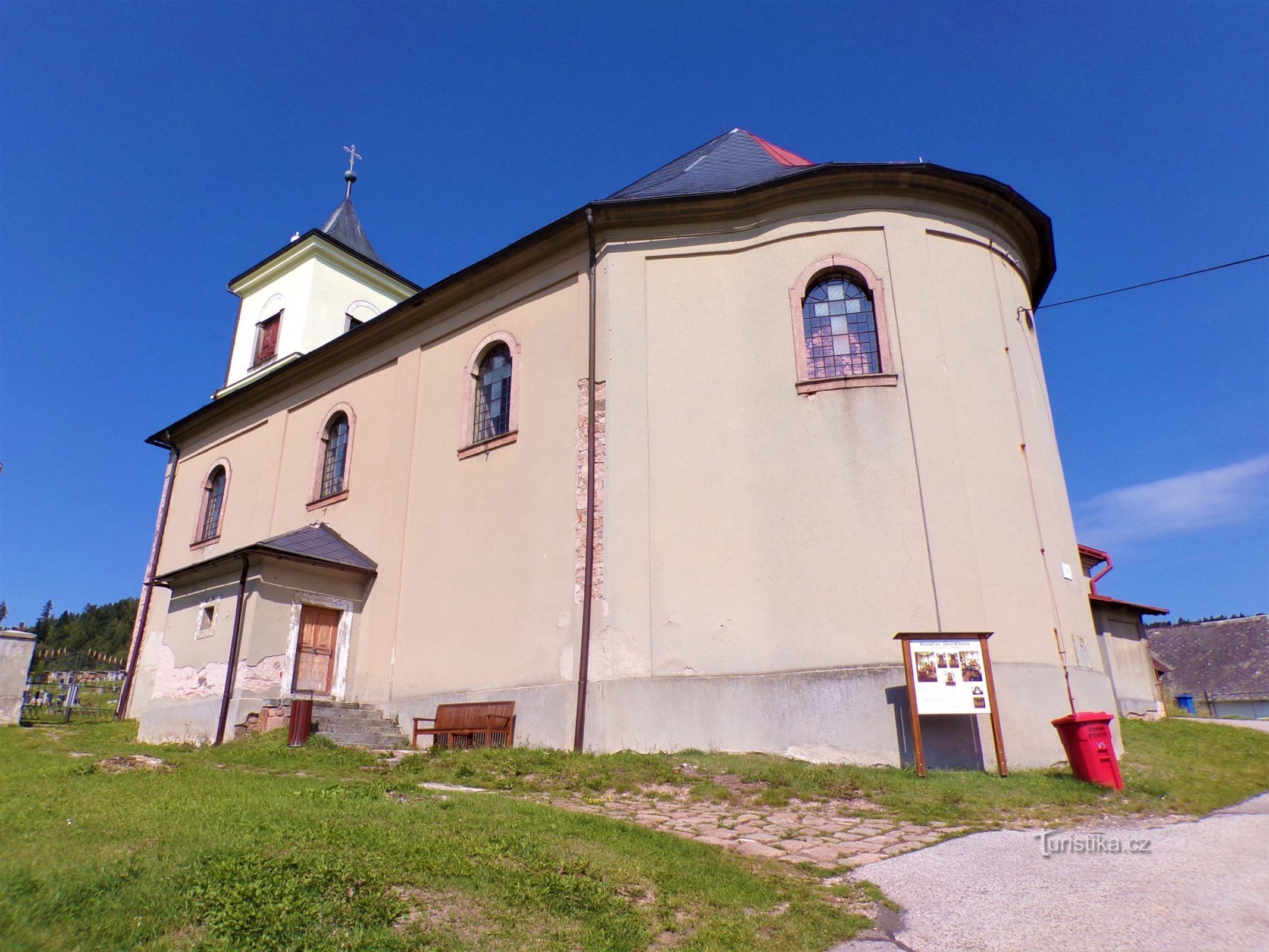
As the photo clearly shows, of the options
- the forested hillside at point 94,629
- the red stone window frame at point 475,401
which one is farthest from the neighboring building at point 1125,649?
the forested hillside at point 94,629

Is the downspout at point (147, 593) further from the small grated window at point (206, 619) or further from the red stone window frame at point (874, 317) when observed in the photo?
the red stone window frame at point (874, 317)

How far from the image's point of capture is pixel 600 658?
11.6 m

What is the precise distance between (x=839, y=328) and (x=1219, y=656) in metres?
38.1

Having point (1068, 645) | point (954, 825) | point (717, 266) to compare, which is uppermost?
point (717, 266)

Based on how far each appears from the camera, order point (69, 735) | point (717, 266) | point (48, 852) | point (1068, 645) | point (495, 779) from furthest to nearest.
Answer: point (69, 735) → point (717, 266) → point (1068, 645) → point (495, 779) → point (48, 852)

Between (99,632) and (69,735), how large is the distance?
224 feet

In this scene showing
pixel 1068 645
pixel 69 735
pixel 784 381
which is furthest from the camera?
pixel 69 735

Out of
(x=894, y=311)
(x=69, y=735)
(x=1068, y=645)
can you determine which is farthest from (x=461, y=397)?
(x=1068, y=645)

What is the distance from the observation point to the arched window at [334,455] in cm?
1803

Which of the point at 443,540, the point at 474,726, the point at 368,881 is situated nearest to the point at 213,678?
the point at 443,540

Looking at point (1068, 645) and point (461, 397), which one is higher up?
point (461, 397)

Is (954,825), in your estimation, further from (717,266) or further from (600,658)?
(717,266)

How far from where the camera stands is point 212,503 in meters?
21.8

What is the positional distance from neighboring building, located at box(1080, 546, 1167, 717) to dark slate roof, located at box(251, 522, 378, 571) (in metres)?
15.6
